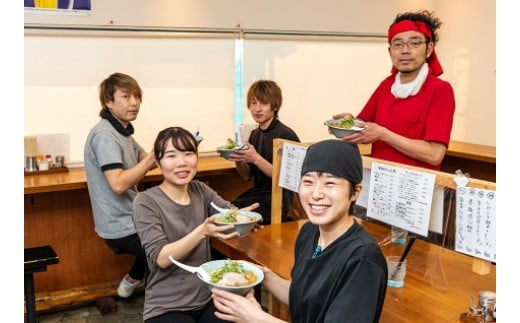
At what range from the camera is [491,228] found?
Answer: 1482mm

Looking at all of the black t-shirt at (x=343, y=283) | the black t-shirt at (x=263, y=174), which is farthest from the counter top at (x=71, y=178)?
the black t-shirt at (x=343, y=283)

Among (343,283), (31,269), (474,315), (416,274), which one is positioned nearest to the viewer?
(343,283)

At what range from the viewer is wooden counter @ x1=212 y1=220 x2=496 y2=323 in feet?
4.86

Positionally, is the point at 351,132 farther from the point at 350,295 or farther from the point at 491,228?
the point at 350,295

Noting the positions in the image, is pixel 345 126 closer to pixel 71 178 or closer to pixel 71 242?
pixel 71 178

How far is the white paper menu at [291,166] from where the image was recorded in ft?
7.57

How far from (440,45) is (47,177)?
3.84 m

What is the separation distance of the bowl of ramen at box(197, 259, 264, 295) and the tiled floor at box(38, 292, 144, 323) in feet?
5.37

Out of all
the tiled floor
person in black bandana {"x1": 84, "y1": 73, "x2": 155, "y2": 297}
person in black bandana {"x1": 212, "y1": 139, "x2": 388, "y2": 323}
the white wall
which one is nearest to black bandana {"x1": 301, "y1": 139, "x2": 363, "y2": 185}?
person in black bandana {"x1": 212, "y1": 139, "x2": 388, "y2": 323}

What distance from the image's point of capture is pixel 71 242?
11.1 feet

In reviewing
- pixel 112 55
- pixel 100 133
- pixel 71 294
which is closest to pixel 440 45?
pixel 112 55

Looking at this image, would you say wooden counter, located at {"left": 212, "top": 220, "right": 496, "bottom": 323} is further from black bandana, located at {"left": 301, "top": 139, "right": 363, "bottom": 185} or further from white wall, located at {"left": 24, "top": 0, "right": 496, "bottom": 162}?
white wall, located at {"left": 24, "top": 0, "right": 496, "bottom": 162}

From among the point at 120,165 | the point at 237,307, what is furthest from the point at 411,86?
the point at 120,165

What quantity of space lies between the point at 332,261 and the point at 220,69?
9.64ft
